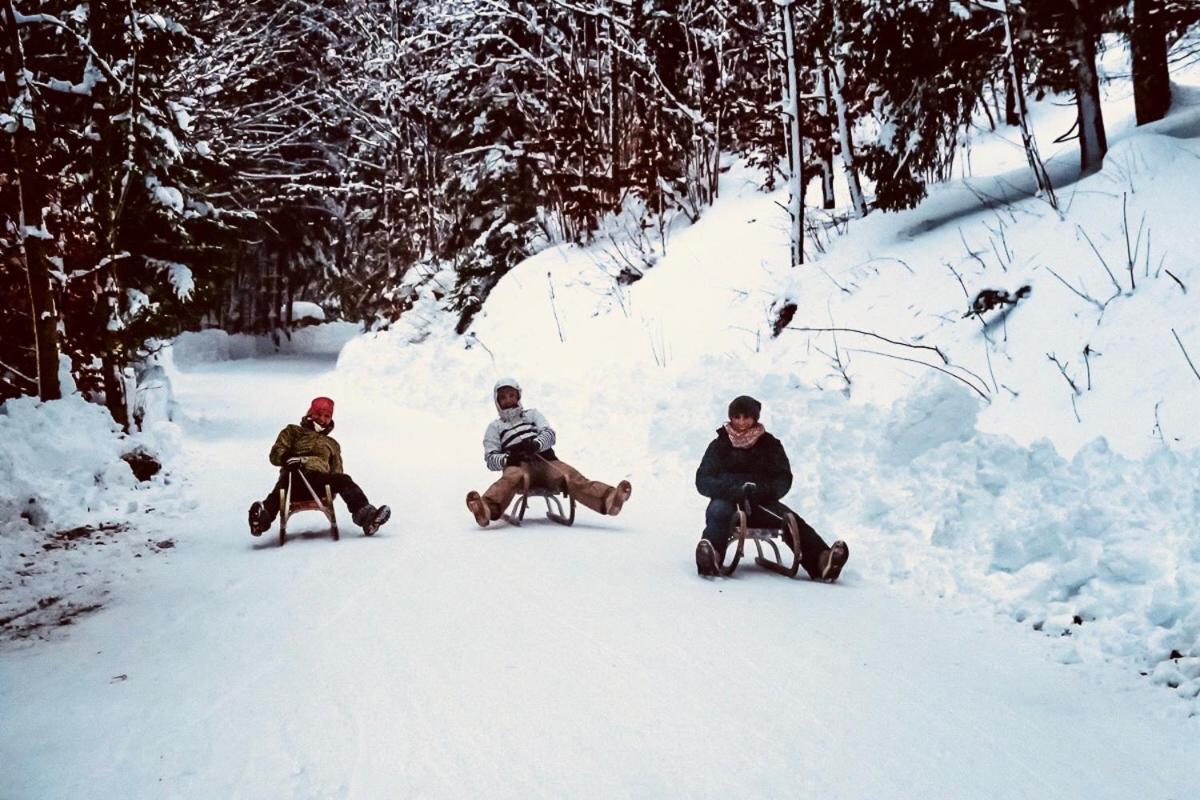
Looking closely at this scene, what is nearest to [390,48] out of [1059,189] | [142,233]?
[142,233]

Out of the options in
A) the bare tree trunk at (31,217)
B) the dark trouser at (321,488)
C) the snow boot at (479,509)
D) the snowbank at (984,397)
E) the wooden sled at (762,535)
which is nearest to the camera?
the snowbank at (984,397)

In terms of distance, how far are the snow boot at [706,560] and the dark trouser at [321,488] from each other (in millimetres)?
3145

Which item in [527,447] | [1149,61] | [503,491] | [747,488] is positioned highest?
[1149,61]

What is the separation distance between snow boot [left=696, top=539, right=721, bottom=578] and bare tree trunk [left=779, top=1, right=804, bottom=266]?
745 centimetres

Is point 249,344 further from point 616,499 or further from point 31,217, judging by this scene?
point 616,499

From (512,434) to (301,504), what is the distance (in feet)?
6.37

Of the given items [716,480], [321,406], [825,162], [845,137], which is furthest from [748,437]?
[825,162]

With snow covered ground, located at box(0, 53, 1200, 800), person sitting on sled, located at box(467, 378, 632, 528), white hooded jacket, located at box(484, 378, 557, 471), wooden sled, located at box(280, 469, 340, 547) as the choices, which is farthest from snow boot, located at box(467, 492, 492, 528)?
wooden sled, located at box(280, 469, 340, 547)

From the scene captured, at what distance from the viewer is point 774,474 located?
238 inches

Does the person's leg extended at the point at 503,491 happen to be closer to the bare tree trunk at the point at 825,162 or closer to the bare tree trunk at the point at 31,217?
→ the bare tree trunk at the point at 31,217

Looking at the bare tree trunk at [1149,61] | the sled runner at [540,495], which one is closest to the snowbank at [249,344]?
the sled runner at [540,495]

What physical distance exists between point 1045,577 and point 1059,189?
20.3ft

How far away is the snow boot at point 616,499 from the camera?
24.4ft

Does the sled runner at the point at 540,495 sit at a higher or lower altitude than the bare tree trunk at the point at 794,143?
lower
